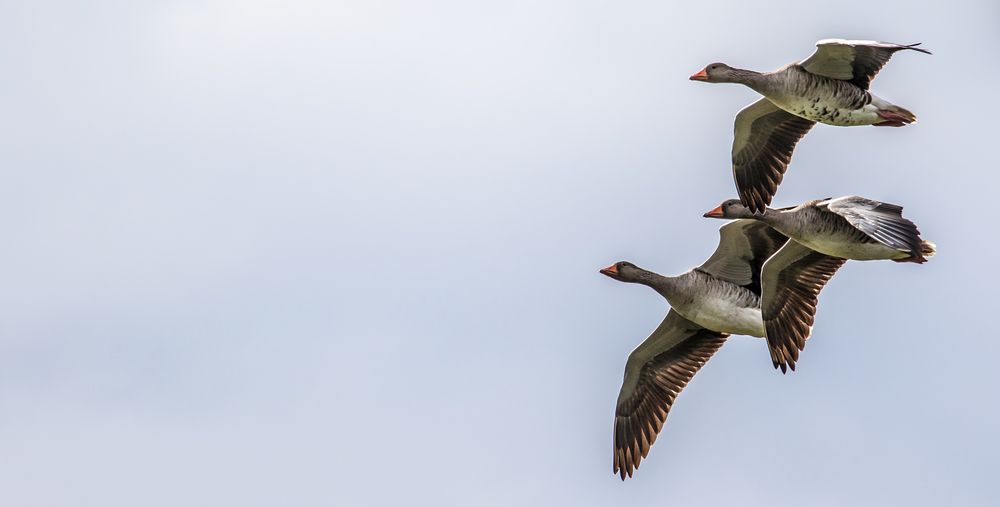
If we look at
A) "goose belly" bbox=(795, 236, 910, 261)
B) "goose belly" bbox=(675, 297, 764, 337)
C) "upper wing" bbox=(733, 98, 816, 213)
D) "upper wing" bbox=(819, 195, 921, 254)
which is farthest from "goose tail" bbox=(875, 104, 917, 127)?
"goose belly" bbox=(675, 297, 764, 337)

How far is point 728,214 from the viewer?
2525 cm

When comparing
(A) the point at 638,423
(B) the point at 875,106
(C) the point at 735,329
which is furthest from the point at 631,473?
(B) the point at 875,106

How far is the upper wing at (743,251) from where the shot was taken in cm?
2544

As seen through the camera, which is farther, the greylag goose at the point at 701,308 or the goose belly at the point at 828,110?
the greylag goose at the point at 701,308

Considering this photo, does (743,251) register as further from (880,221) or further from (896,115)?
(880,221)

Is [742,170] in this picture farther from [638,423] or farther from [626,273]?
[638,423]

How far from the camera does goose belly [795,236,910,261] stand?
2330cm

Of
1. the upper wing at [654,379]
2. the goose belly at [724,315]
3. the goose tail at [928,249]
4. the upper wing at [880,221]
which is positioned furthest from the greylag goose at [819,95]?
the upper wing at [654,379]

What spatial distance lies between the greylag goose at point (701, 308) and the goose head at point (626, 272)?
2cm

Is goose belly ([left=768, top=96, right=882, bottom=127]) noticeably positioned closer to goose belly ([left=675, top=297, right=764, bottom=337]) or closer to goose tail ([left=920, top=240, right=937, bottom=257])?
goose tail ([left=920, top=240, right=937, bottom=257])

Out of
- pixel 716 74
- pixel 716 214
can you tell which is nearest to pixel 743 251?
pixel 716 214

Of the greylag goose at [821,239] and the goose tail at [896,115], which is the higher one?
the goose tail at [896,115]

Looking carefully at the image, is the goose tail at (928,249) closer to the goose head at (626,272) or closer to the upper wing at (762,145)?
the upper wing at (762,145)

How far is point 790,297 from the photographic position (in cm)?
2458
